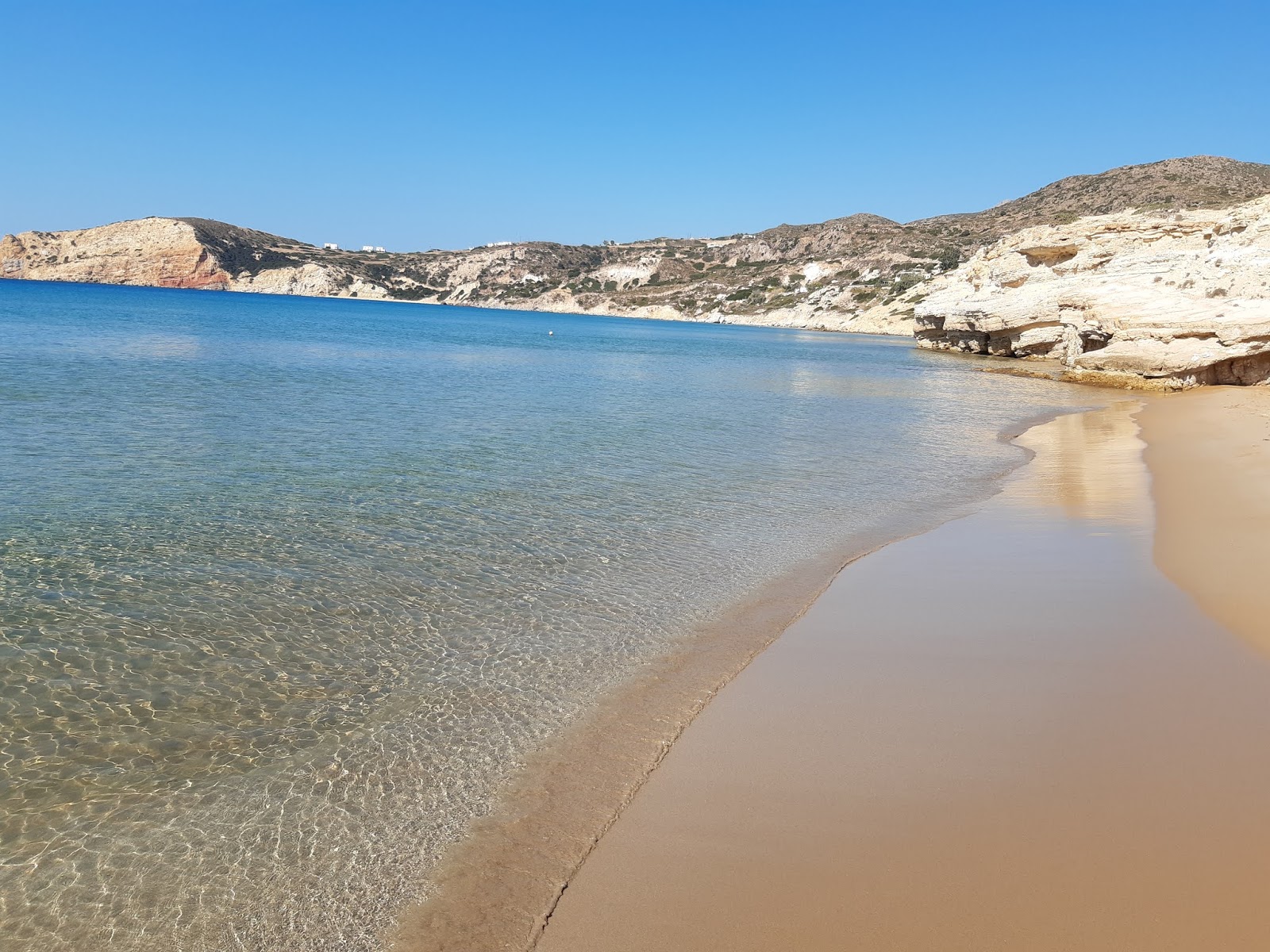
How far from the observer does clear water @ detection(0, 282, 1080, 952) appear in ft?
10.5

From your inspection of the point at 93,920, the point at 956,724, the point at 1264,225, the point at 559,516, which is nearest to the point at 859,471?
the point at 559,516

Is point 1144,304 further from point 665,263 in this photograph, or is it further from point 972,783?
point 665,263

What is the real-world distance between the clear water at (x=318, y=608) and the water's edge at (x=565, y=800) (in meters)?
0.14

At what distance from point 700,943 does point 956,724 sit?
2113mm

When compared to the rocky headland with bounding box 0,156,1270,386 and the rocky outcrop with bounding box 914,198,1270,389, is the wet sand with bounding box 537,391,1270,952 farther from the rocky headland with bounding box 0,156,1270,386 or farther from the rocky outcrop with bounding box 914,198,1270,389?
the rocky headland with bounding box 0,156,1270,386

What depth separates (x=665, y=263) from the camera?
17112 cm

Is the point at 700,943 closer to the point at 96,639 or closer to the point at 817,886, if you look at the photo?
the point at 817,886

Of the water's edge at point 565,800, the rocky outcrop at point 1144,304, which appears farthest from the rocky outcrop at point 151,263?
the water's edge at point 565,800

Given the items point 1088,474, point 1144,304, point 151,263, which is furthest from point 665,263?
point 1088,474

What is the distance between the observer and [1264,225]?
26.4 m

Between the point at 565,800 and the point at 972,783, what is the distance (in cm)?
183

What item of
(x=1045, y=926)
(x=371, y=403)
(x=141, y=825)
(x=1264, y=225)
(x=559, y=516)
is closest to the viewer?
(x=1045, y=926)

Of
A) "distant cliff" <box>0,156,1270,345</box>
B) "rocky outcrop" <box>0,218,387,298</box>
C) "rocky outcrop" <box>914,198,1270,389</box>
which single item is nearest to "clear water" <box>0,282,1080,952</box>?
"rocky outcrop" <box>914,198,1270,389</box>

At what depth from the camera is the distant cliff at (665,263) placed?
101375 mm
